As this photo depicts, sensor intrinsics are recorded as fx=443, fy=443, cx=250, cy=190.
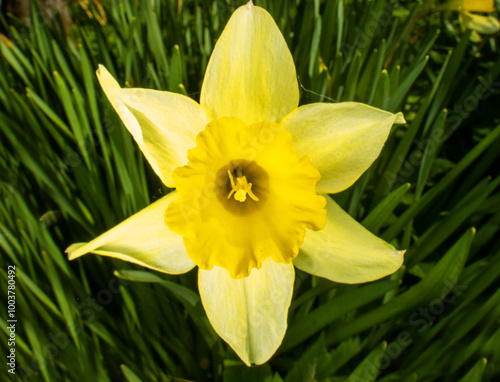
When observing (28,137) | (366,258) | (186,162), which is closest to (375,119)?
(366,258)

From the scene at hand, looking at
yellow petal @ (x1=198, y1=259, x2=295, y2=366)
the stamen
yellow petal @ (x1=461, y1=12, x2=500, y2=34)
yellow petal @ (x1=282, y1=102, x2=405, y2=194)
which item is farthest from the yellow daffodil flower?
yellow petal @ (x1=198, y1=259, x2=295, y2=366)

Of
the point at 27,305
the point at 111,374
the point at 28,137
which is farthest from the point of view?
the point at 28,137

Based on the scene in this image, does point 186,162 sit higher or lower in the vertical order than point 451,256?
higher

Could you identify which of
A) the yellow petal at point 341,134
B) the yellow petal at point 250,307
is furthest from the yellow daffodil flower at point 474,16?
the yellow petal at point 250,307

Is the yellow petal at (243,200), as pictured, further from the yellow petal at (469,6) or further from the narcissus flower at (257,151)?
the yellow petal at (469,6)

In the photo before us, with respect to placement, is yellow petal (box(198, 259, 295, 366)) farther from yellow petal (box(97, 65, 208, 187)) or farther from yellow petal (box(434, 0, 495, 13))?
yellow petal (box(434, 0, 495, 13))

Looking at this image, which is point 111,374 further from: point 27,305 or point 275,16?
point 275,16
